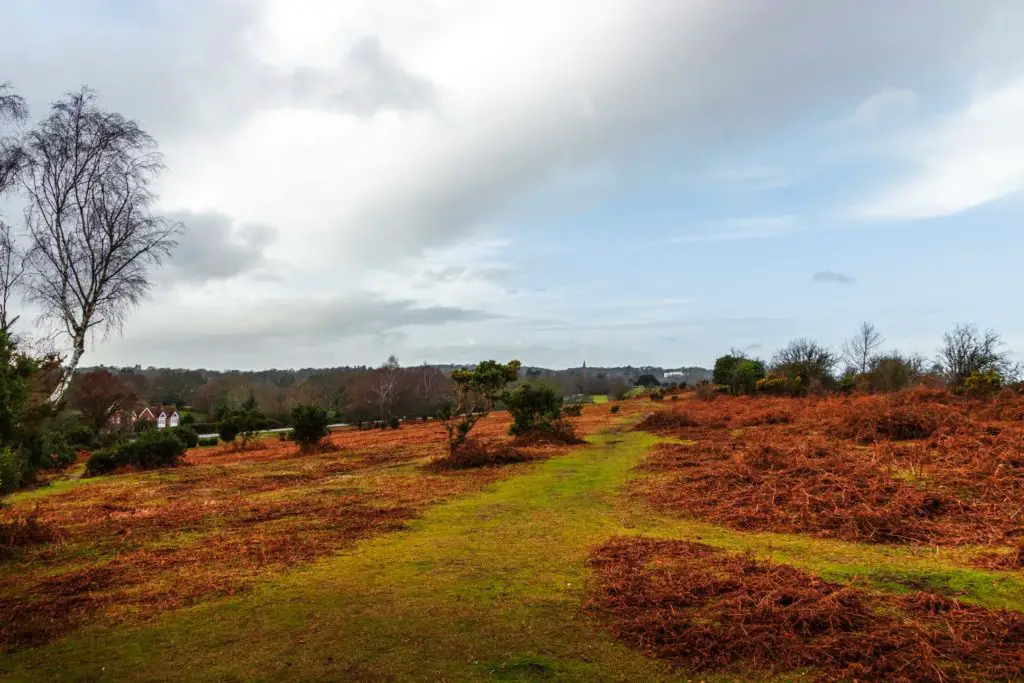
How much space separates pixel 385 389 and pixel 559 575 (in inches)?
2161

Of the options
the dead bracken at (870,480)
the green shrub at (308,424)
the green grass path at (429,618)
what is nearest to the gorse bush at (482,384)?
the dead bracken at (870,480)

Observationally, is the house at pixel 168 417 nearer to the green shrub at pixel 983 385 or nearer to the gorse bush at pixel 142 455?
the gorse bush at pixel 142 455

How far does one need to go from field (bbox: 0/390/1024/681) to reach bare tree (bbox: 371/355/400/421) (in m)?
42.7

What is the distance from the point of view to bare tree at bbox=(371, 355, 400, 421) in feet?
181

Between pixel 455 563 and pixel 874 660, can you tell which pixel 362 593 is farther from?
pixel 874 660

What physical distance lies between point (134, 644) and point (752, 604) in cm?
490

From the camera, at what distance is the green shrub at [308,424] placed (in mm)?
21578

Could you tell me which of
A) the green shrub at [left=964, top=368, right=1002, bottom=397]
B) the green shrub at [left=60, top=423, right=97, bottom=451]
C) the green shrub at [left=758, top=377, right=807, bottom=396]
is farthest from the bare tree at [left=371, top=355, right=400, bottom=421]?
the green shrub at [left=964, top=368, right=1002, bottom=397]

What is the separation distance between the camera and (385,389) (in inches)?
2320

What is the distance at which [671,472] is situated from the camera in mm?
12117

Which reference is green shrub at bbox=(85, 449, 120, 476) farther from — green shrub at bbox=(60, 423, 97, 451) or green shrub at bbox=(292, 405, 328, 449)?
green shrub at bbox=(60, 423, 97, 451)

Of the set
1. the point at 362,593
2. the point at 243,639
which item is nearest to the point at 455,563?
the point at 362,593

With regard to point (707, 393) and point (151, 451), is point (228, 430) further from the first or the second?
point (707, 393)

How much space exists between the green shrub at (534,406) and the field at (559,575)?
7.92m
